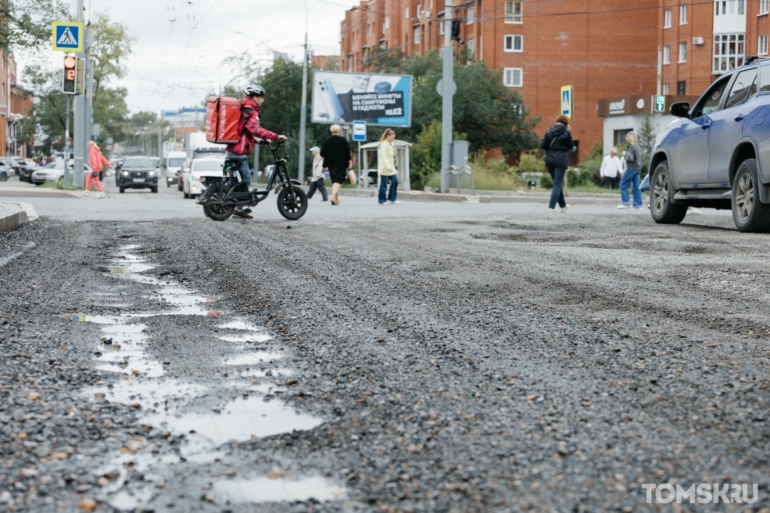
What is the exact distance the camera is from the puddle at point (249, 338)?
206 inches

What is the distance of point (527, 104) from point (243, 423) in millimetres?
69619

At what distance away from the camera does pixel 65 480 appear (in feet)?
9.46

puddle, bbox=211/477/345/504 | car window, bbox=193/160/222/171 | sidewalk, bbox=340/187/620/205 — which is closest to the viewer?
puddle, bbox=211/477/345/504

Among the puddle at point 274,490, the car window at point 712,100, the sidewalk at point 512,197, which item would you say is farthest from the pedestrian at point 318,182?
the puddle at point 274,490

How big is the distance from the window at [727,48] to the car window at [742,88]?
56.7m

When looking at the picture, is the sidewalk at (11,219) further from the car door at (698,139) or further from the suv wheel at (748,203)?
the suv wheel at (748,203)

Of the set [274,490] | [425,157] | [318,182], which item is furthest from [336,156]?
[425,157]

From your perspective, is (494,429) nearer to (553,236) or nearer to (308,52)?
(553,236)

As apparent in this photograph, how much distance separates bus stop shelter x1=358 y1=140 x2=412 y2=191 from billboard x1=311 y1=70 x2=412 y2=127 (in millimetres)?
2345

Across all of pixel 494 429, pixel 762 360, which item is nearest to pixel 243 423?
pixel 494 429

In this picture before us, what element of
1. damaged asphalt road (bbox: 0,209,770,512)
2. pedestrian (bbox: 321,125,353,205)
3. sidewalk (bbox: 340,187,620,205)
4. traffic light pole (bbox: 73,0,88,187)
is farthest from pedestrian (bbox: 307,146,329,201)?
damaged asphalt road (bbox: 0,209,770,512)

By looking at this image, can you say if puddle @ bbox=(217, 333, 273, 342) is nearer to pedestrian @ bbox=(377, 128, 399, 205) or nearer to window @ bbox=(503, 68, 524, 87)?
pedestrian @ bbox=(377, 128, 399, 205)

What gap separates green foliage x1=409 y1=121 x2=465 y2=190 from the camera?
143 feet

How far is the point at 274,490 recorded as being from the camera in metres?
2.85
